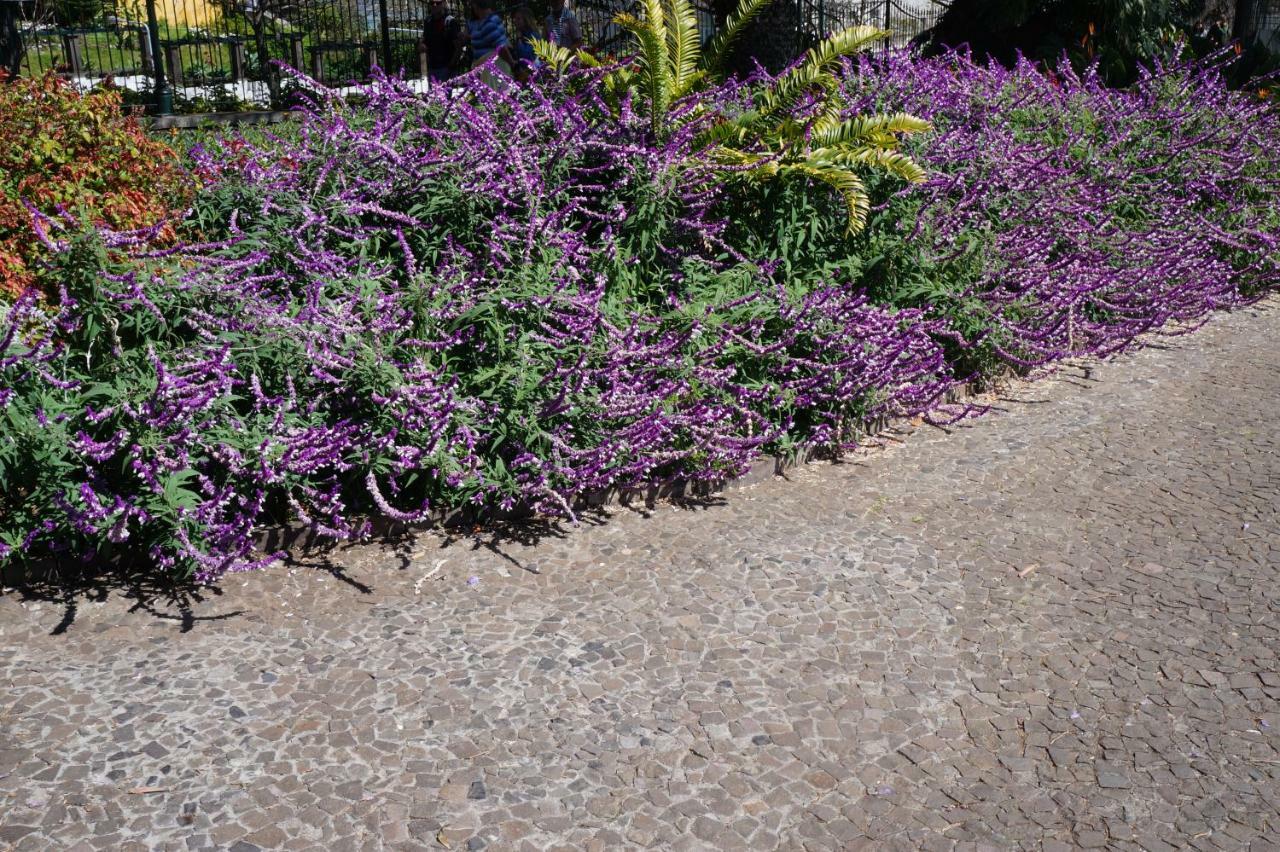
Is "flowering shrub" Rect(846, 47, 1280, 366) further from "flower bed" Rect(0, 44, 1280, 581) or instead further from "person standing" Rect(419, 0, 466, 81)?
"person standing" Rect(419, 0, 466, 81)

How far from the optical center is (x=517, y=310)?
→ 217 inches

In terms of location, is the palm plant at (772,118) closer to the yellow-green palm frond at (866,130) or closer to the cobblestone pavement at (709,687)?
the yellow-green palm frond at (866,130)

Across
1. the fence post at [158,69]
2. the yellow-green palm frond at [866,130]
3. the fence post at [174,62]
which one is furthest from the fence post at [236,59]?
the yellow-green palm frond at [866,130]

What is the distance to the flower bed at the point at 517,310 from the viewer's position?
14.8ft

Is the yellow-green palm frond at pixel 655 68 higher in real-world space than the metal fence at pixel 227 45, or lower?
higher

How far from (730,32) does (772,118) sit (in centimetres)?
131

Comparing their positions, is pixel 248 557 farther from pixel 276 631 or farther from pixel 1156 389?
pixel 1156 389

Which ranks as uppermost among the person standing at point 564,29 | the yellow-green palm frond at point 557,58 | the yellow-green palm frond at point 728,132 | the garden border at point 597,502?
the yellow-green palm frond at point 557,58

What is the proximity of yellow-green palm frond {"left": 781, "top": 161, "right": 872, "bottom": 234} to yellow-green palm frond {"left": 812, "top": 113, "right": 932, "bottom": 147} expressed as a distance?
47 centimetres

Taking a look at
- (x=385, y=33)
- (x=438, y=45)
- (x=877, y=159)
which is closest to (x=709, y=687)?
(x=877, y=159)

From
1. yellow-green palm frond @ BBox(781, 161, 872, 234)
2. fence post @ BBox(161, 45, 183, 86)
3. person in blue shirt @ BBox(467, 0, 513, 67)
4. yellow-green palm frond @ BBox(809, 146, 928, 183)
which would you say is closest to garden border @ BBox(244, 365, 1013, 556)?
yellow-green palm frond @ BBox(781, 161, 872, 234)

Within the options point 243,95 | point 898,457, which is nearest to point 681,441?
point 898,457

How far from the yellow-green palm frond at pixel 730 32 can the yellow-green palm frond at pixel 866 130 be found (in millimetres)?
1385

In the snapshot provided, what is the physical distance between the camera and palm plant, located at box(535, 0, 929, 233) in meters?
6.74
